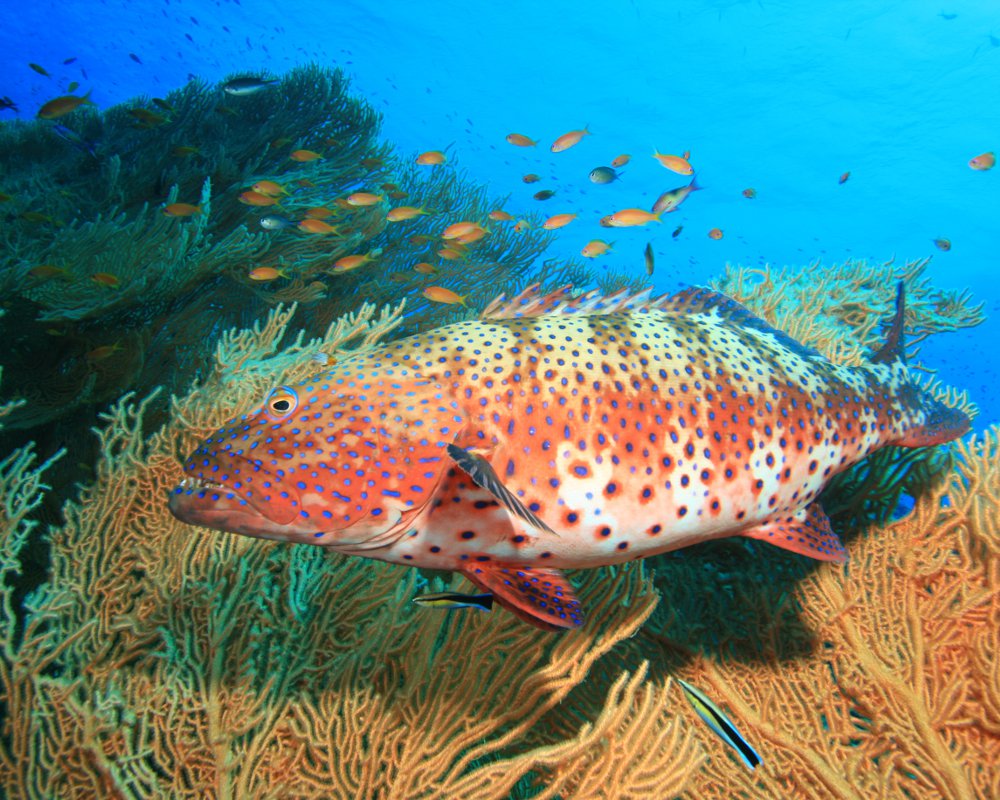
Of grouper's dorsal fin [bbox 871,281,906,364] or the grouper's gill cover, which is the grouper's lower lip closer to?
the grouper's gill cover

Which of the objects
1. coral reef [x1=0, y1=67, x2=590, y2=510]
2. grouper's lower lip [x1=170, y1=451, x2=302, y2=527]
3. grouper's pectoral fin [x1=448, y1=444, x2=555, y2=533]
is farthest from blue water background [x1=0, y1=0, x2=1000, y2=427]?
grouper's lower lip [x1=170, y1=451, x2=302, y2=527]

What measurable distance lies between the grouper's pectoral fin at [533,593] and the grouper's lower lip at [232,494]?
849 mm

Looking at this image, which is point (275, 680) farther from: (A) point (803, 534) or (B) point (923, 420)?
(B) point (923, 420)

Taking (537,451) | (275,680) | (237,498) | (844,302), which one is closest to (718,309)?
(537,451)

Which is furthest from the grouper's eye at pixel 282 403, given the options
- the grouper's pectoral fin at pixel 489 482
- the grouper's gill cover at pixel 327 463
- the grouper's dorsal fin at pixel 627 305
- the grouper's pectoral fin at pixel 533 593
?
the grouper's dorsal fin at pixel 627 305

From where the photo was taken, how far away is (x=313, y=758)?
2688mm

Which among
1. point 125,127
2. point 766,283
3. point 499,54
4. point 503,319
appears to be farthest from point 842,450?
point 499,54

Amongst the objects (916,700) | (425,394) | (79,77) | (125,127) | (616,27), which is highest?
(616,27)

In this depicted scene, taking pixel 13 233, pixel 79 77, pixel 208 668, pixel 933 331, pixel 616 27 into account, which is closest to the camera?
pixel 208 668

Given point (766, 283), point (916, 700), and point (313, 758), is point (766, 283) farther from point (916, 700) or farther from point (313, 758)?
point (313, 758)

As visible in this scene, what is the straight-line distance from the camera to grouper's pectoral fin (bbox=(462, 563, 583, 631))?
2082 mm

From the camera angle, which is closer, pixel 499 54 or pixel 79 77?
pixel 499 54

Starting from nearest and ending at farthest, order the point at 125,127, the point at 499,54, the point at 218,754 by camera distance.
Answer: the point at 218,754
the point at 125,127
the point at 499,54

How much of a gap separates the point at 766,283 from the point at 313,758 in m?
5.84
